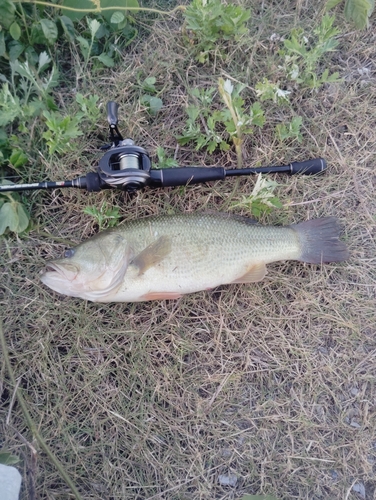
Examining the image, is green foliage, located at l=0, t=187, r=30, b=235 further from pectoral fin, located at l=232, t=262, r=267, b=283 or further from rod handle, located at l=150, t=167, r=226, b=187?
pectoral fin, located at l=232, t=262, r=267, b=283

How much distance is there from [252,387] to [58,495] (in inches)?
54.0

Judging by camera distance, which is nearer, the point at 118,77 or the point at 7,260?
the point at 7,260

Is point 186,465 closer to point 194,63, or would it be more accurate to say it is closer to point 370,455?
point 370,455

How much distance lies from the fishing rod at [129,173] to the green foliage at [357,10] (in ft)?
3.59

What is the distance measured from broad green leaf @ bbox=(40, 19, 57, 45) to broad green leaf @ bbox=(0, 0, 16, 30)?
0.18m

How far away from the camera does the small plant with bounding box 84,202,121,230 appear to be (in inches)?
100

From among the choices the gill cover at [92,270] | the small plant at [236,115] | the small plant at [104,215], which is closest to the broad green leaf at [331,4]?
the small plant at [236,115]

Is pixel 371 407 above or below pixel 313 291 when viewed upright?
below

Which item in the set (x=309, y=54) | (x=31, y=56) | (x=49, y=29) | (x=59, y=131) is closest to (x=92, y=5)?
(x=49, y=29)

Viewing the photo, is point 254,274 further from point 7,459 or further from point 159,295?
point 7,459

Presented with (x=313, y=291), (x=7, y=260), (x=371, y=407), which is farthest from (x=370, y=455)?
(x=7, y=260)

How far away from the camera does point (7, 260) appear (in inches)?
108

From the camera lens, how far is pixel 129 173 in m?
2.37

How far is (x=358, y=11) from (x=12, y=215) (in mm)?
2615
